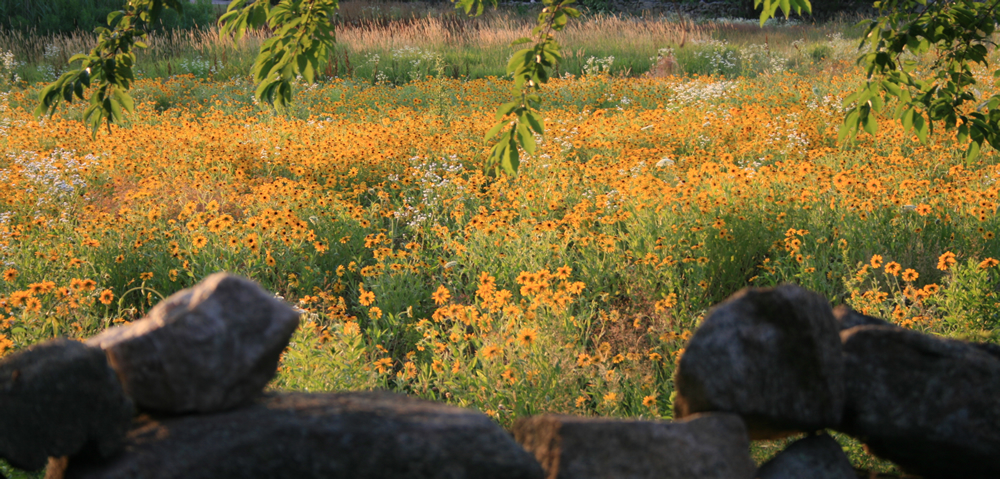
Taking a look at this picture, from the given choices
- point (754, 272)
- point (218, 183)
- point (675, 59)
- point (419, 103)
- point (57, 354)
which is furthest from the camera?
point (675, 59)

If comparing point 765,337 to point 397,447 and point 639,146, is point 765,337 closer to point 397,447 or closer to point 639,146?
point 397,447

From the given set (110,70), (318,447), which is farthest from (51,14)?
(318,447)

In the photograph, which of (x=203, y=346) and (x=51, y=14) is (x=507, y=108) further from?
(x=51, y=14)

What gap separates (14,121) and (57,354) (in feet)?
27.7

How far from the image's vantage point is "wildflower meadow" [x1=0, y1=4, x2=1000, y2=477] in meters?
3.01

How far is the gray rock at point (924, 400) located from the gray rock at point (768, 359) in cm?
10

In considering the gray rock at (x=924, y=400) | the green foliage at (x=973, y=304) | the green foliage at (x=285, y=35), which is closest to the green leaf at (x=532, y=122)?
the green foliage at (x=285, y=35)

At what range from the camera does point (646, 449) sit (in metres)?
1.55

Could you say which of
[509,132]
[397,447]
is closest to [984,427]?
[397,447]

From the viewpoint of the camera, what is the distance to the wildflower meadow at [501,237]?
118 inches

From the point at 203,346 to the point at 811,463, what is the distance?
155 cm

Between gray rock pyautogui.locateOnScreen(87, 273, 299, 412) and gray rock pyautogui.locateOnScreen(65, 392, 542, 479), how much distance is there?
2.5 inches

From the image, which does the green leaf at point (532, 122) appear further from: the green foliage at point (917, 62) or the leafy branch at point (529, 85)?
the green foliage at point (917, 62)

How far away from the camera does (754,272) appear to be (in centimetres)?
432
